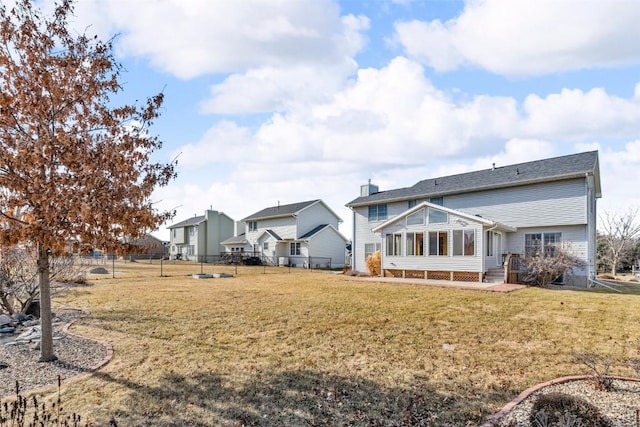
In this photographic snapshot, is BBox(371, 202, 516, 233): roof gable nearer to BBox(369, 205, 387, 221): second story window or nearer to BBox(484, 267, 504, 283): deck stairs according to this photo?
BBox(484, 267, 504, 283): deck stairs

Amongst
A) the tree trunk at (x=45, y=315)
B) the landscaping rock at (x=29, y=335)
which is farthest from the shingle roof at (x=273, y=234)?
the tree trunk at (x=45, y=315)

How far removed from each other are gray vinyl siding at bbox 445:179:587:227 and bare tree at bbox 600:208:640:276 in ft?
57.3

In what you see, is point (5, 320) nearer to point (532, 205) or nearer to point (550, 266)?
point (550, 266)

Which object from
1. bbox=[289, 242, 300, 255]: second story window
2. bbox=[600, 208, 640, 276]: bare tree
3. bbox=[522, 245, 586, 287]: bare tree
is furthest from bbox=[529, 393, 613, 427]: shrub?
bbox=[600, 208, 640, 276]: bare tree

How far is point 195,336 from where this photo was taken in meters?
7.74

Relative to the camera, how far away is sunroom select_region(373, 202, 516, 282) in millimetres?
18094

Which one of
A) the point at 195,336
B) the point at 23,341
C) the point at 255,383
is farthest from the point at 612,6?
the point at 23,341

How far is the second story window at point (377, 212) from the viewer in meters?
25.9

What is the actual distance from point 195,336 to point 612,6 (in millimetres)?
11653

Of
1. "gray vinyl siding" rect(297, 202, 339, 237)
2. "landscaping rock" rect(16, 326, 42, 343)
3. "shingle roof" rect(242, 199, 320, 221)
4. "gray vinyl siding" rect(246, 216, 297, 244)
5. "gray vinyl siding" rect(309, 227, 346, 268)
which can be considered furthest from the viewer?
"shingle roof" rect(242, 199, 320, 221)

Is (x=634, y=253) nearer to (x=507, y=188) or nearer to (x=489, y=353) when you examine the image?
(x=507, y=188)

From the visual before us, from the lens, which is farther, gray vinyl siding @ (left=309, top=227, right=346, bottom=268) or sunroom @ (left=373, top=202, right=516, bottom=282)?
gray vinyl siding @ (left=309, top=227, right=346, bottom=268)

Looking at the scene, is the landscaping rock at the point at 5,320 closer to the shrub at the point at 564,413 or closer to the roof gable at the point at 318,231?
the shrub at the point at 564,413

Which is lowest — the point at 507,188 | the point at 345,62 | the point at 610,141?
the point at 507,188
